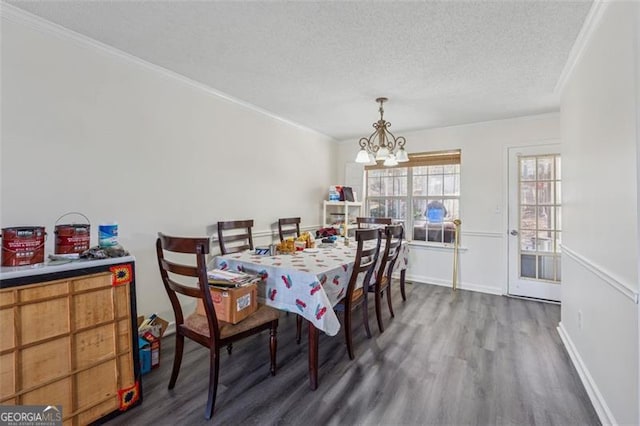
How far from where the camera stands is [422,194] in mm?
4547

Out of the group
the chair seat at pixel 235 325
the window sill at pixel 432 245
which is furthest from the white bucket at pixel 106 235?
the window sill at pixel 432 245

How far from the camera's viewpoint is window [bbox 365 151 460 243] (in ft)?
14.1

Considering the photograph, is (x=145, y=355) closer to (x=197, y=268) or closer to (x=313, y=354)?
(x=197, y=268)

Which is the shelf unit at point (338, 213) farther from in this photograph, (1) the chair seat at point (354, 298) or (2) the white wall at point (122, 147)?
(1) the chair seat at point (354, 298)

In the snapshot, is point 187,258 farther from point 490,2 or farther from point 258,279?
point 490,2

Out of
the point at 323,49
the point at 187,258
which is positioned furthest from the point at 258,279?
the point at 323,49

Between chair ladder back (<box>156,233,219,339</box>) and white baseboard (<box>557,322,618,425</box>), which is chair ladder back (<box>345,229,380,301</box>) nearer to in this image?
chair ladder back (<box>156,233,219,339</box>)

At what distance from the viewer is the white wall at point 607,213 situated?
4.37ft

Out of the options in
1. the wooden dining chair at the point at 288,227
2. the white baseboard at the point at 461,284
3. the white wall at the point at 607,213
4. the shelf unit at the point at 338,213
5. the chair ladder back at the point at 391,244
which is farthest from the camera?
the shelf unit at the point at 338,213

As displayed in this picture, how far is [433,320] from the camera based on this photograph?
3.00 m

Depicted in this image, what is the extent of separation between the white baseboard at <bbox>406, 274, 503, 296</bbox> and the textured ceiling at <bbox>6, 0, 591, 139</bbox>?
7.81 ft

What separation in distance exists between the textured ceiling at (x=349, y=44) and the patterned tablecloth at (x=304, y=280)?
62.8 inches

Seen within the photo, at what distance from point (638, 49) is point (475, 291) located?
3393 mm

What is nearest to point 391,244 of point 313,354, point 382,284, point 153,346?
point 382,284
